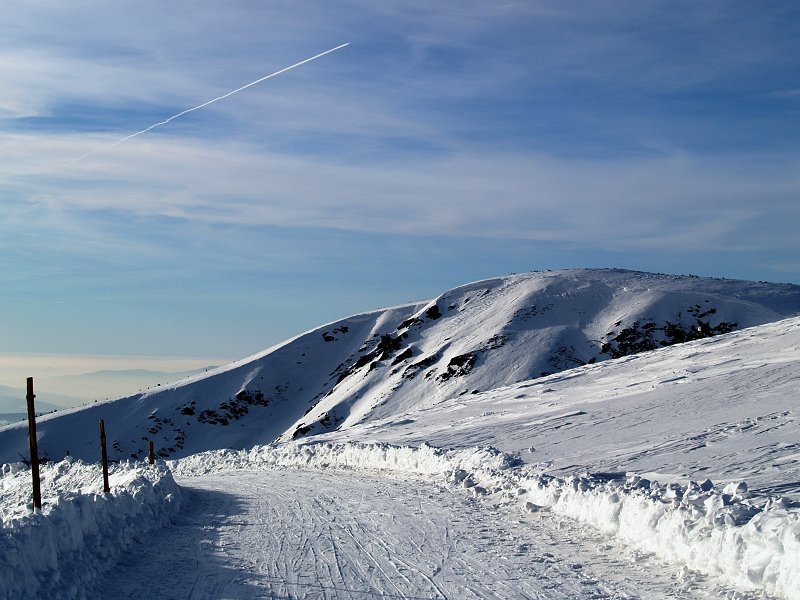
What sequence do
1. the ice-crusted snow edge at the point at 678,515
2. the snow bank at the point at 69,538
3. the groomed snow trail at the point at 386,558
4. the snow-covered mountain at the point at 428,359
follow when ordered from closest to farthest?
the ice-crusted snow edge at the point at 678,515 → the snow bank at the point at 69,538 → the groomed snow trail at the point at 386,558 → the snow-covered mountain at the point at 428,359

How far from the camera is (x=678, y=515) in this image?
9.08m

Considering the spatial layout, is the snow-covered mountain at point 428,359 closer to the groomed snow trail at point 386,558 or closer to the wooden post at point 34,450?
the groomed snow trail at point 386,558

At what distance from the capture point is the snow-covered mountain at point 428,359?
2352 inches

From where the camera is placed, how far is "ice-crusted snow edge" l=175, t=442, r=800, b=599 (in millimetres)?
7301

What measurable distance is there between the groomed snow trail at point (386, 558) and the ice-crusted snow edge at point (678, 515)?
307 mm

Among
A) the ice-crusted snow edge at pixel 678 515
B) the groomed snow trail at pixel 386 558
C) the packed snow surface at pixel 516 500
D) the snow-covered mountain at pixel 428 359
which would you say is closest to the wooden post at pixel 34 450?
the packed snow surface at pixel 516 500

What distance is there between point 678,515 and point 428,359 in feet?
186

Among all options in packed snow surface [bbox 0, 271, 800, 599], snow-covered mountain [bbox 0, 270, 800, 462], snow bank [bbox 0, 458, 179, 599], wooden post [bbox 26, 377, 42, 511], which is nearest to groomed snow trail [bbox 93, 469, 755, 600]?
packed snow surface [bbox 0, 271, 800, 599]

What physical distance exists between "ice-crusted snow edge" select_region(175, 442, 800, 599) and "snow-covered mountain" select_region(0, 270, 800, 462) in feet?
120

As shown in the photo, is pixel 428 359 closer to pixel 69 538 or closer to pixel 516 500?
pixel 516 500

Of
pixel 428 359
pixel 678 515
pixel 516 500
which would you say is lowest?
pixel 516 500

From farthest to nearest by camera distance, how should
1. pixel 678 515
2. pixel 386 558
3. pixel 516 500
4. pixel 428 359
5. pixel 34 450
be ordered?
pixel 428 359, pixel 516 500, pixel 34 450, pixel 386 558, pixel 678 515

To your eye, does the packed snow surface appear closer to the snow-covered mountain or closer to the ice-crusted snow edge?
the ice-crusted snow edge

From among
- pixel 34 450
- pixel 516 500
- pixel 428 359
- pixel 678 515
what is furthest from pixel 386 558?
pixel 428 359
